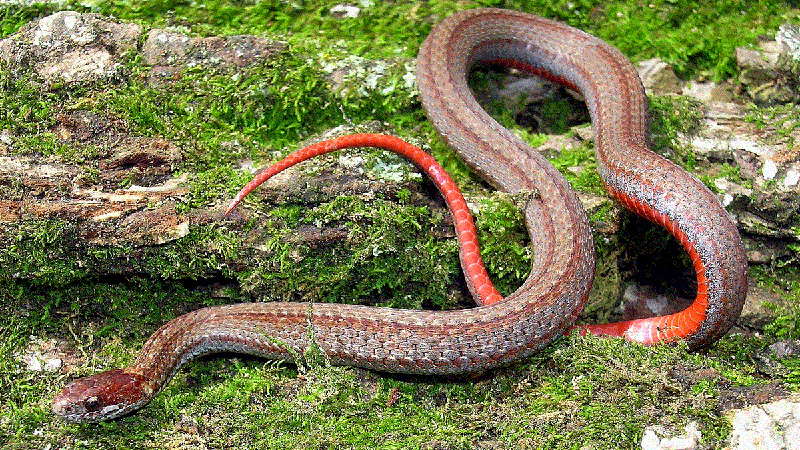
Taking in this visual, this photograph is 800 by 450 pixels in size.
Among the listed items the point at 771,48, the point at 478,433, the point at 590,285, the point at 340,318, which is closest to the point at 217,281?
the point at 340,318

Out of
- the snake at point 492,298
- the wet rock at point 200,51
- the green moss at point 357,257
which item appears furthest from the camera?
the wet rock at point 200,51

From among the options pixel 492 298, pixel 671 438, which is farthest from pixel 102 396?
pixel 671 438

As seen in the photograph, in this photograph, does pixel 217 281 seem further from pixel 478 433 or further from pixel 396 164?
pixel 478 433

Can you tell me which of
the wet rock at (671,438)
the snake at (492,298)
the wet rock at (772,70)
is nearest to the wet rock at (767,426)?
the wet rock at (671,438)

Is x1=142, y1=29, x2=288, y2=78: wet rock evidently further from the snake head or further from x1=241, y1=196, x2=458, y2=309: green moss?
the snake head

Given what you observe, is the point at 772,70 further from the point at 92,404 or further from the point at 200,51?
the point at 92,404

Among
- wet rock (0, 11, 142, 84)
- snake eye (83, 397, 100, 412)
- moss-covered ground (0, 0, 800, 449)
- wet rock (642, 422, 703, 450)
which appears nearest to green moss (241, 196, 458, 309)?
moss-covered ground (0, 0, 800, 449)

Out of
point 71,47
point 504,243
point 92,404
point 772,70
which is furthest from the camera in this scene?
point 772,70

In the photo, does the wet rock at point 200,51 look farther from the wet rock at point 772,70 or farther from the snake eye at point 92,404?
the wet rock at point 772,70
